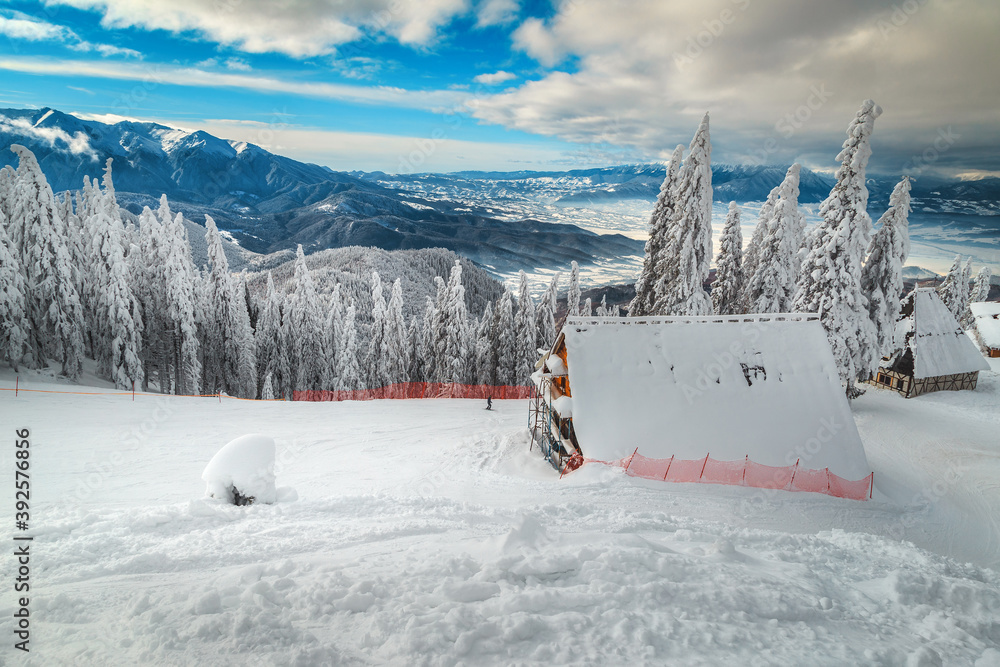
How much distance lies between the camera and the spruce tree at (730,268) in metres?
30.5

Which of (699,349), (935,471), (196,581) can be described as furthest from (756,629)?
(935,471)

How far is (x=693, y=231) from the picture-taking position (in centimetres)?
2319

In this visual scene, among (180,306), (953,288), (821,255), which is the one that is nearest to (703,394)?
(821,255)

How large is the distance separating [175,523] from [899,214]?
34.2 m

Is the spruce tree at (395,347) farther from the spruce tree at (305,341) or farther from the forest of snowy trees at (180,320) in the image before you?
the spruce tree at (305,341)

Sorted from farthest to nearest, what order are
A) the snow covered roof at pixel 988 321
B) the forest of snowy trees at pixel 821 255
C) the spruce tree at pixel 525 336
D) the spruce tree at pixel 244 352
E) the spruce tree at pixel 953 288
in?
the spruce tree at pixel 953 288
the snow covered roof at pixel 988 321
the spruce tree at pixel 525 336
the spruce tree at pixel 244 352
the forest of snowy trees at pixel 821 255

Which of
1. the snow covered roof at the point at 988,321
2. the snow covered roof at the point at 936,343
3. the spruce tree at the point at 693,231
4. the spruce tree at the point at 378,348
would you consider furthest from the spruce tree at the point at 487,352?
the snow covered roof at the point at 988,321

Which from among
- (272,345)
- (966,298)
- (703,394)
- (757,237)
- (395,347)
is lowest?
(272,345)

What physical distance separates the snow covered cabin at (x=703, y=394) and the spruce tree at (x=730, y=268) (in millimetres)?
14624

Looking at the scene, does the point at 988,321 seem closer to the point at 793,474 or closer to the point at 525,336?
the point at 525,336

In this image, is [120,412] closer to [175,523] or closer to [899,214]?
[175,523]

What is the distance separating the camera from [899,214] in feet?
80.2

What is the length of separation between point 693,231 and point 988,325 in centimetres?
3881

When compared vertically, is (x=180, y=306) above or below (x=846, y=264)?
below
